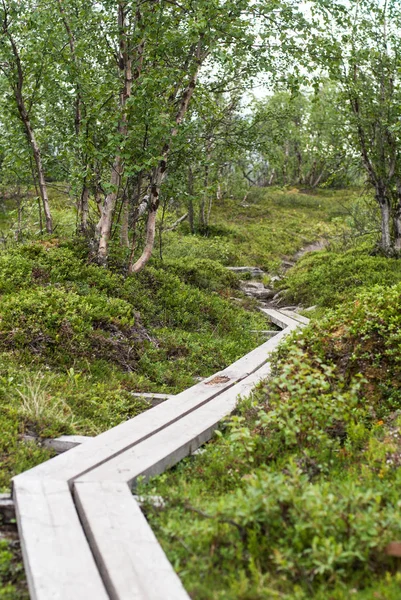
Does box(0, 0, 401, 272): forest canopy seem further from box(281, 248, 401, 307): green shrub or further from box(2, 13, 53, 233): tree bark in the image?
box(281, 248, 401, 307): green shrub

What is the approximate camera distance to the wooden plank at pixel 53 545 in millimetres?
3225

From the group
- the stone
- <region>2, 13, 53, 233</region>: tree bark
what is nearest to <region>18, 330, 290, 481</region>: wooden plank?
<region>2, 13, 53, 233</region>: tree bark

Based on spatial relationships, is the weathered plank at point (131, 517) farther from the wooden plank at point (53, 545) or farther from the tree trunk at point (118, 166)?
the tree trunk at point (118, 166)

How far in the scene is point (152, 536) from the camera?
3721 mm

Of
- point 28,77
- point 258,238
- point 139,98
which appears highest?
point 28,77

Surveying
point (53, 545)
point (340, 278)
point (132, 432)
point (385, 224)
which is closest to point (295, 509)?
point (53, 545)

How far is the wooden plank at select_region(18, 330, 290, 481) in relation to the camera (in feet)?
15.7

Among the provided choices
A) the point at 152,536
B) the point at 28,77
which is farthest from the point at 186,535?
the point at 28,77

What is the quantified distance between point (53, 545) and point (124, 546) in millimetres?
488

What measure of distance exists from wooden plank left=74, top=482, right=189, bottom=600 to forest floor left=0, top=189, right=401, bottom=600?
0.17m

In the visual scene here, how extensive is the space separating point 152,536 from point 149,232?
9.59m

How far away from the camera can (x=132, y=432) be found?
5859 mm

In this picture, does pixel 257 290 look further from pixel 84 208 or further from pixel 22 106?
pixel 22 106

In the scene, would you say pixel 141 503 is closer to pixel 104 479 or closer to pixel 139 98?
pixel 104 479
